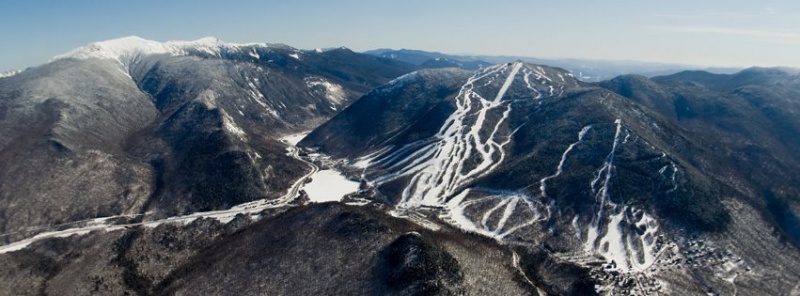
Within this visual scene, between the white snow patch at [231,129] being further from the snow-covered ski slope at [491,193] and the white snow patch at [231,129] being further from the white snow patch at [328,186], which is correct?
the snow-covered ski slope at [491,193]

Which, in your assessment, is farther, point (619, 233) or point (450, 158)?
point (450, 158)

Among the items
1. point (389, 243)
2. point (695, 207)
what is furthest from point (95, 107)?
point (695, 207)

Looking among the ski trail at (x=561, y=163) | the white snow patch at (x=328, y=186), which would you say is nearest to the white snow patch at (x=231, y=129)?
the white snow patch at (x=328, y=186)

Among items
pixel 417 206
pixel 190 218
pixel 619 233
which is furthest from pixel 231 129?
pixel 619 233

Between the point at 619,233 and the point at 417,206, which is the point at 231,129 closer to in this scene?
the point at 417,206

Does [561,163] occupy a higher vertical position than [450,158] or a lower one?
higher

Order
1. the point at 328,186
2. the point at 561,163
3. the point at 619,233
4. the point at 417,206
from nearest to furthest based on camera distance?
the point at 619,233, the point at 417,206, the point at 561,163, the point at 328,186
